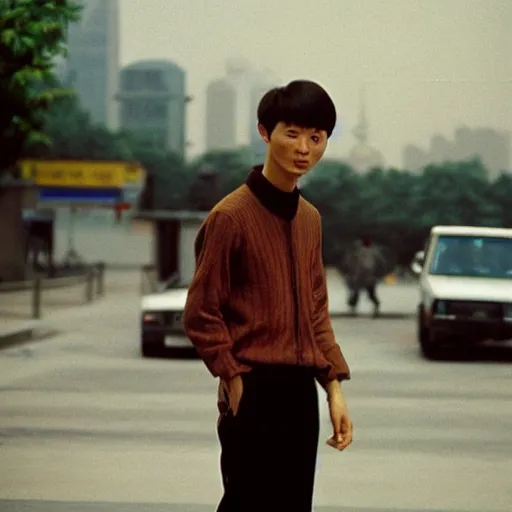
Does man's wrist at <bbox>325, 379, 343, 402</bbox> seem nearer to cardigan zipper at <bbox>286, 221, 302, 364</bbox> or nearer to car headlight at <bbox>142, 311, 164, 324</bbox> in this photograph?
cardigan zipper at <bbox>286, 221, 302, 364</bbox>

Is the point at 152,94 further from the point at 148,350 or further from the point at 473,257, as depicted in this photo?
the point at 148,350

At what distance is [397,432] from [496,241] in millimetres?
10516

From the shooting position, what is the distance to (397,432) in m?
11.8

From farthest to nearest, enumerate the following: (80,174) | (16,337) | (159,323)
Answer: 1. (80,174)
2. (16,337)
3. (159,323)

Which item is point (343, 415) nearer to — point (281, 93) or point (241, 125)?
point (281, 93)

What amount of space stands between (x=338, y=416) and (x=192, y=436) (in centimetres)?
700

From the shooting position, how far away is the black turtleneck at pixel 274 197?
4.35m

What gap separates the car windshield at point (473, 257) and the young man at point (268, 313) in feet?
56.2

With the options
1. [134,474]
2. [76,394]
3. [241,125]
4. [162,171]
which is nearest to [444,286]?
[76,394]

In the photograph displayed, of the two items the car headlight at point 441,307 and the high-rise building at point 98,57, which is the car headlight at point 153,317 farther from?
the high-rise building at point 98,57

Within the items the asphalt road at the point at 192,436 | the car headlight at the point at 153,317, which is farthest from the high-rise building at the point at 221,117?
the asphalt road at the point at 192,436

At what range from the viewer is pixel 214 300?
425 cm

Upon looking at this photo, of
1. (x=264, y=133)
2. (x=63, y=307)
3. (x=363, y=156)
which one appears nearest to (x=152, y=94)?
(x=363, y=156)

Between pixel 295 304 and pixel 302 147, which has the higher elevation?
pixel 302 147
